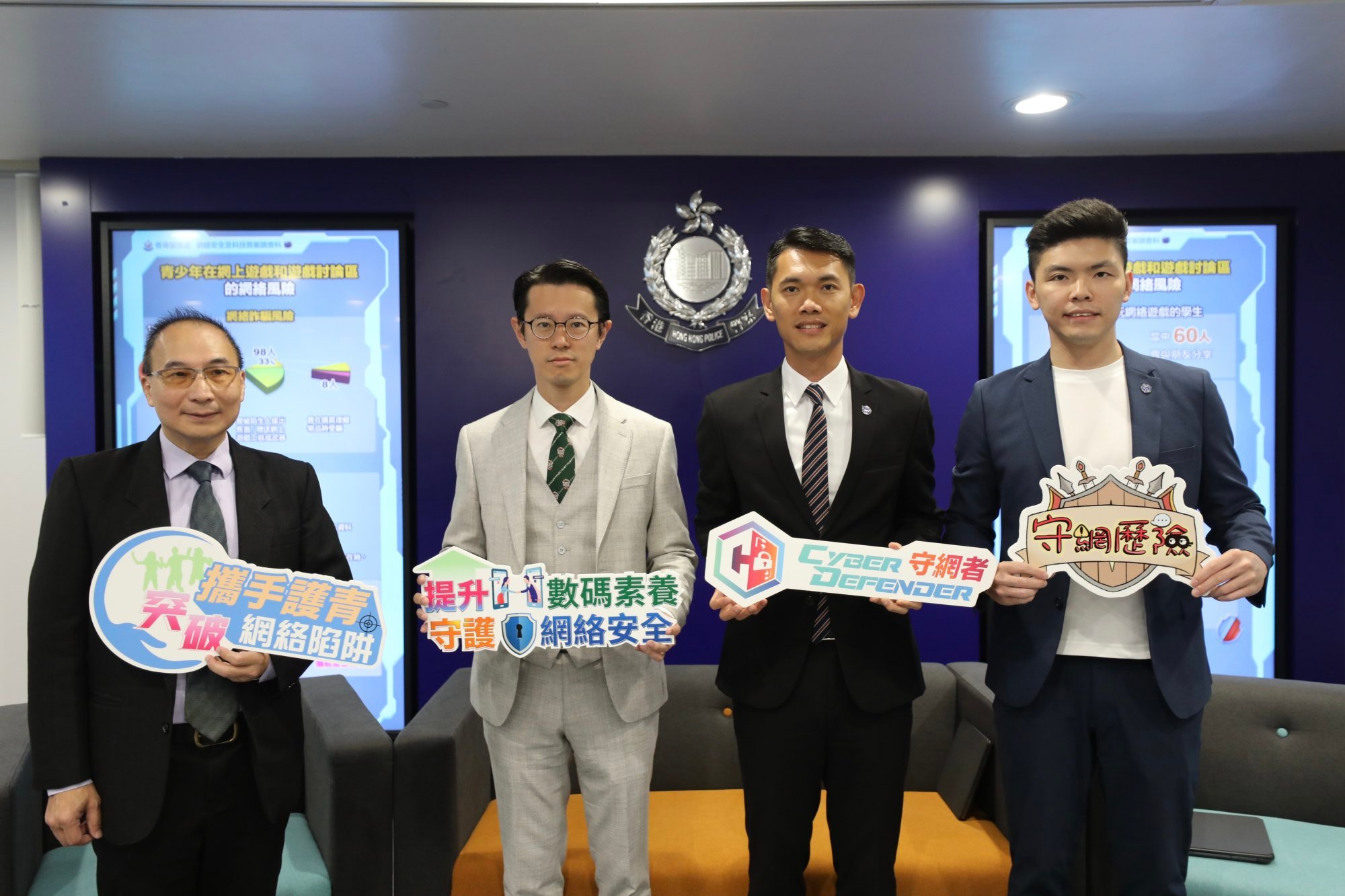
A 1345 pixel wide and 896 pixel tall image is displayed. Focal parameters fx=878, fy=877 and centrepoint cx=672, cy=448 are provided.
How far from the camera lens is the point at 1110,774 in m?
2.00

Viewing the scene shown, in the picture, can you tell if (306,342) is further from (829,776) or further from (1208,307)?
(1208,307)

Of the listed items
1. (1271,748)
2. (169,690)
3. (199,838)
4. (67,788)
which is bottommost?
(1271,748)

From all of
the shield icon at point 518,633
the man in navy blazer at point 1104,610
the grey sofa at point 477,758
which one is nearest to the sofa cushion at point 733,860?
the grey sofa at point 477,758

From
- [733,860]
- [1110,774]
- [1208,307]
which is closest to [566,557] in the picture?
[733,860]

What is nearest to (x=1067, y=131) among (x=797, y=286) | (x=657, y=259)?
(x=657, y=259)

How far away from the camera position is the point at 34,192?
152 inches

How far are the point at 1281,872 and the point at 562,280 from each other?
8.82ft

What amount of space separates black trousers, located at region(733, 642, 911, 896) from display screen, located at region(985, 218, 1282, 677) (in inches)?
90.6

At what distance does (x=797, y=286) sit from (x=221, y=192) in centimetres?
289

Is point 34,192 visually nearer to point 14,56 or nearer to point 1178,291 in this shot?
point 14,56

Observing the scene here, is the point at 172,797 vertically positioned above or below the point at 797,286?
below

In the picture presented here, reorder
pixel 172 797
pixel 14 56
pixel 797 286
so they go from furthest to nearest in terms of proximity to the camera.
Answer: pixel 14 56
pixel 797 286
pixel 172 797

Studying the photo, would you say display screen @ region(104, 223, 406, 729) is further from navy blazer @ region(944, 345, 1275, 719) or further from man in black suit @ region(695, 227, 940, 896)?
navy blazer @ region(944, 345, 1275, 719)

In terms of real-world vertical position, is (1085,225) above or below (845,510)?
above
